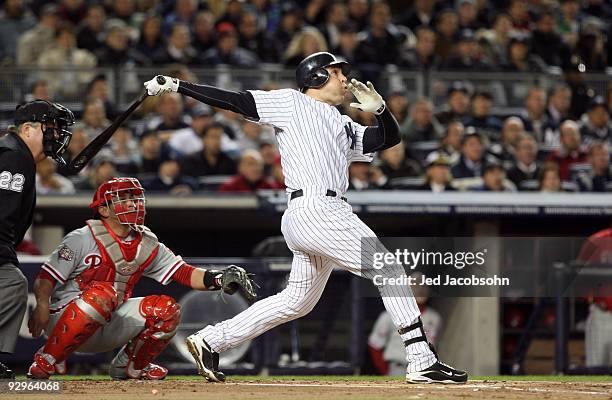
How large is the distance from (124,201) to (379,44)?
22.7 feet

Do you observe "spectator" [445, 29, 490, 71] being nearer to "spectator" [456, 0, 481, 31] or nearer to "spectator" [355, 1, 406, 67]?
"spectator" [355, 1, 406, 67]

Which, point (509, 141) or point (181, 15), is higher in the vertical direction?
point (181, 15)

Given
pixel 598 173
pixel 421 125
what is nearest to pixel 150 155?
pixel 421 125

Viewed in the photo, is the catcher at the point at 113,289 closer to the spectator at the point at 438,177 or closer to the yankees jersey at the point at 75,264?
the yankees jersey at the point at 75,264

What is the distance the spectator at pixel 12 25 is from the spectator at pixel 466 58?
181 inches

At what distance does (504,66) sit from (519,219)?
3.34m

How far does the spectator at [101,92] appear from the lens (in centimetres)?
1129

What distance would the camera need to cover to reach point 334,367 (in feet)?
28.9

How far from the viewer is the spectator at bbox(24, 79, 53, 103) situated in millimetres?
10829

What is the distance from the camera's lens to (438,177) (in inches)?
398

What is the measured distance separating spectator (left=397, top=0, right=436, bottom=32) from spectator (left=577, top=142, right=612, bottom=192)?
3.49 m

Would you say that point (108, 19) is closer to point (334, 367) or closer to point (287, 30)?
point (287, 30)

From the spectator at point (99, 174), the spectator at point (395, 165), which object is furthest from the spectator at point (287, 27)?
the spectator at point (99, 174)

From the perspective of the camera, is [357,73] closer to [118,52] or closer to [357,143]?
[118,52]
